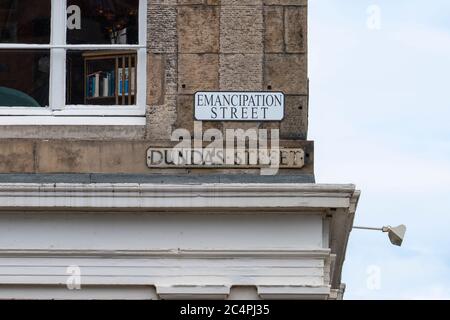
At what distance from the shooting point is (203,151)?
17938 millimetres

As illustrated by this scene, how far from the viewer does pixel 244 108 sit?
1805 centimetres

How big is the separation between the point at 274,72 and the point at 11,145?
2374 millimetres

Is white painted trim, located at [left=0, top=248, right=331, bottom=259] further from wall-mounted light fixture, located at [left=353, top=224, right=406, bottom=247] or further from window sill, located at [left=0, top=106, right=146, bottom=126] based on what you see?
wall-mounted light fixture, located at [left=353, top=224, right=406, bottom=247]

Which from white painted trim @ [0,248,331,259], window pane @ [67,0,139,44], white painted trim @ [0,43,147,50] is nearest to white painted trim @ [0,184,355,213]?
white painted trim @ [0,248,331,259]

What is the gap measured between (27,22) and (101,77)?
829 mm

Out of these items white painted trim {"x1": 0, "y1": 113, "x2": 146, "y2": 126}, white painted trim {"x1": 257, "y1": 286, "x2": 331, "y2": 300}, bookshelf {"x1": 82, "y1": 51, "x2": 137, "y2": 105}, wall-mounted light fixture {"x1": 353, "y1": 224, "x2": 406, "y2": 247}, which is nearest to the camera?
white painted trim {"x1": 257, "y1": 286, "x2": 331, "y2": 300}

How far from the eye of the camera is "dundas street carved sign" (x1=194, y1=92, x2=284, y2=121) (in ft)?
59.2

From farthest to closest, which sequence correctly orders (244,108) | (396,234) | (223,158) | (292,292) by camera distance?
(396,234), (244,108), (223,158), (292,292)

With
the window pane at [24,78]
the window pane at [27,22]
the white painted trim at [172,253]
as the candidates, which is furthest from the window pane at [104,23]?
the white painted trim at [172,253]

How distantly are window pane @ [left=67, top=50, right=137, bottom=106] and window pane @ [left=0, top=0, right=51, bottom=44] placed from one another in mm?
327

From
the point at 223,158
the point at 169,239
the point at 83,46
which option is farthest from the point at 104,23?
the point at 169,239

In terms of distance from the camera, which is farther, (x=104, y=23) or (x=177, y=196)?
(x=104, y=23)

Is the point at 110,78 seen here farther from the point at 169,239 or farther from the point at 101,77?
the point at 169,239
